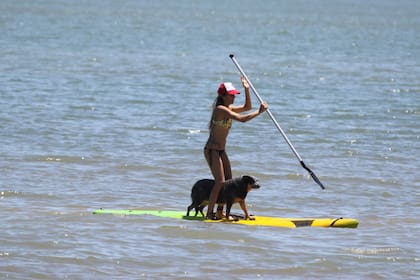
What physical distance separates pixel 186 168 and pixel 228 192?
4567 mm

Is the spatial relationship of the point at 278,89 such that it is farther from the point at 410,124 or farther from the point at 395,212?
the point at 395,212

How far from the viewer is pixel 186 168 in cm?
1627

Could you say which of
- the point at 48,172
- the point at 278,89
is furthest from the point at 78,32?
the point at 48,172

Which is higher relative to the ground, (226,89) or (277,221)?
(226,89)

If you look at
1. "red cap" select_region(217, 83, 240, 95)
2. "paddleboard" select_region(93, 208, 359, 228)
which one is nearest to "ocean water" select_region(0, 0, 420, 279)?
"paddleboard" select_region(93, 208, 359, 228)

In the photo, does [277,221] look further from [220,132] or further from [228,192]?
[220,132]

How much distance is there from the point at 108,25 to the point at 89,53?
1089 inches

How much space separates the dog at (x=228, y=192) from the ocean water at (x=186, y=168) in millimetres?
262

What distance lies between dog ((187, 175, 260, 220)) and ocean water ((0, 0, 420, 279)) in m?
0.26

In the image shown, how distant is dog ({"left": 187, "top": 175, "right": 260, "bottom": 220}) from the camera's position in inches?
456

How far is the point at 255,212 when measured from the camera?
43.3ft

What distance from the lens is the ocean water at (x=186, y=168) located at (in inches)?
409

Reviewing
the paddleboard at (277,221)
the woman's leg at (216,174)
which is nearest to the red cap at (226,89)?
the woman's leg at (216,174)

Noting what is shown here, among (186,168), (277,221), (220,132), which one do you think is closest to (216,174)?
(220,132)
